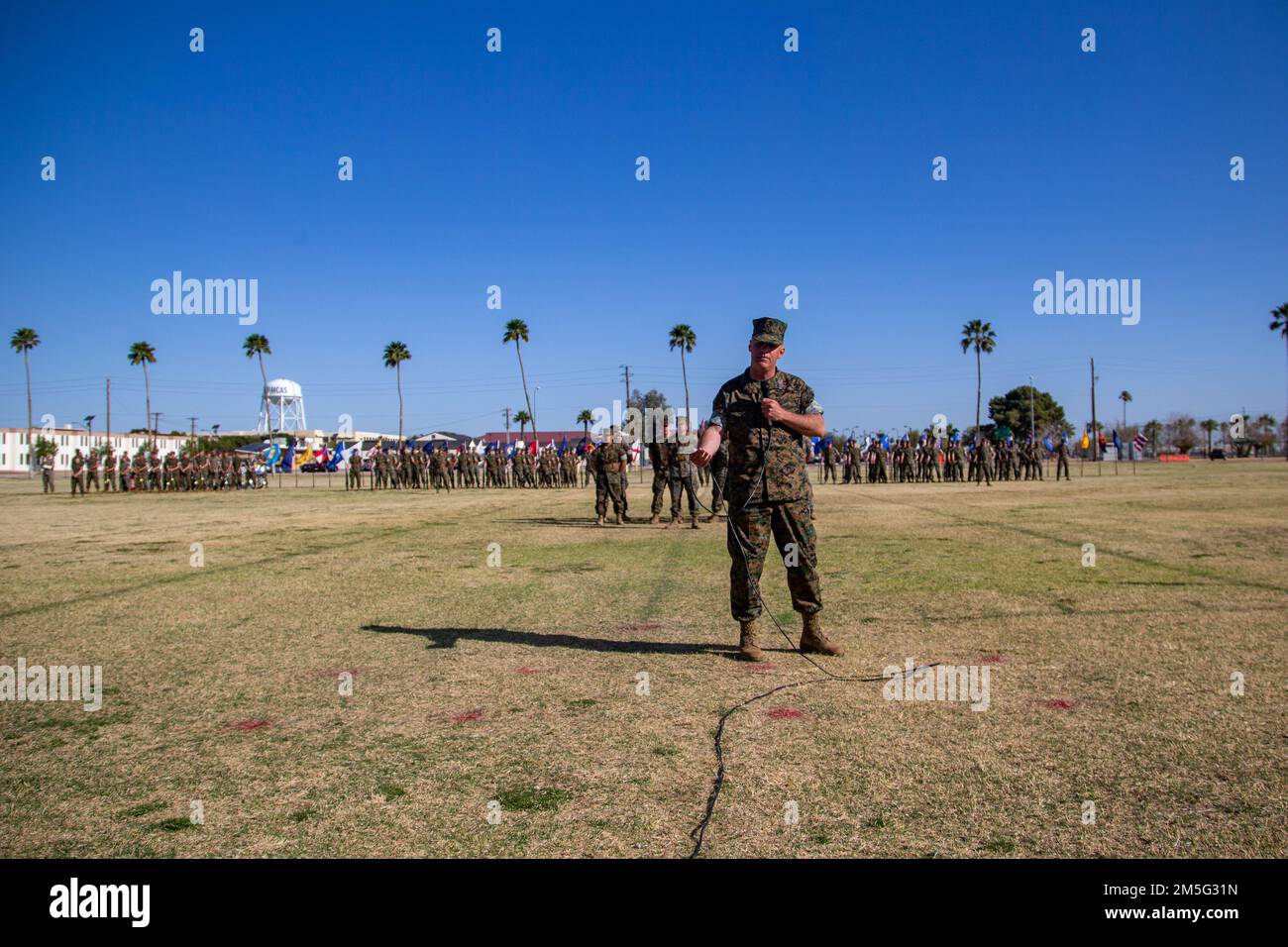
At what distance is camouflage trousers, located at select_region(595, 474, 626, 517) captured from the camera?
60.2ft

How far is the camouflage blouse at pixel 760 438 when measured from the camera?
6.20m

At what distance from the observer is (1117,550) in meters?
12.2

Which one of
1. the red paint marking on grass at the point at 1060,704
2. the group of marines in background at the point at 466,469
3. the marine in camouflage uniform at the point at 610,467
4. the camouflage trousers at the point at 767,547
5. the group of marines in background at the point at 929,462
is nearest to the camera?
the red paint marking on grass at the point at 1060,704

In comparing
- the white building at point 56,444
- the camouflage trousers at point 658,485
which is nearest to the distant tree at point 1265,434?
the camouflage trousers at point 658,485

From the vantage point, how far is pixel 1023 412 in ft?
375

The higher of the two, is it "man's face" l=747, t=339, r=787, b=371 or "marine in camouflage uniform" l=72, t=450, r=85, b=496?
"man's face" l=747, t=339, r=787, b=371

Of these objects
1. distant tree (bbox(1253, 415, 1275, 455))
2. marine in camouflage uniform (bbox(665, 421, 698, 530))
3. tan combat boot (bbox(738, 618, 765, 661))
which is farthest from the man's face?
distant tree (bbox(1253, 415, 1275, 455))

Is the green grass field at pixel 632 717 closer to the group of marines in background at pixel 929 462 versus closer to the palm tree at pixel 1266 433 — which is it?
the group of marines in background at pixel 929 462

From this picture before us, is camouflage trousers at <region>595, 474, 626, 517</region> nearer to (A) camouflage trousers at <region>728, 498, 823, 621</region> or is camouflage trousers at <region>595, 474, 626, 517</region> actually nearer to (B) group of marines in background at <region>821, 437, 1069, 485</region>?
(A) camouflage trousers at <region>728, 498, 823, 621</region>

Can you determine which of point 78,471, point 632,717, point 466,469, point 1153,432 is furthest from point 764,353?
point 1153,432

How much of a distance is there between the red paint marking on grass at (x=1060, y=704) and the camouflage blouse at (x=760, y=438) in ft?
6.96
